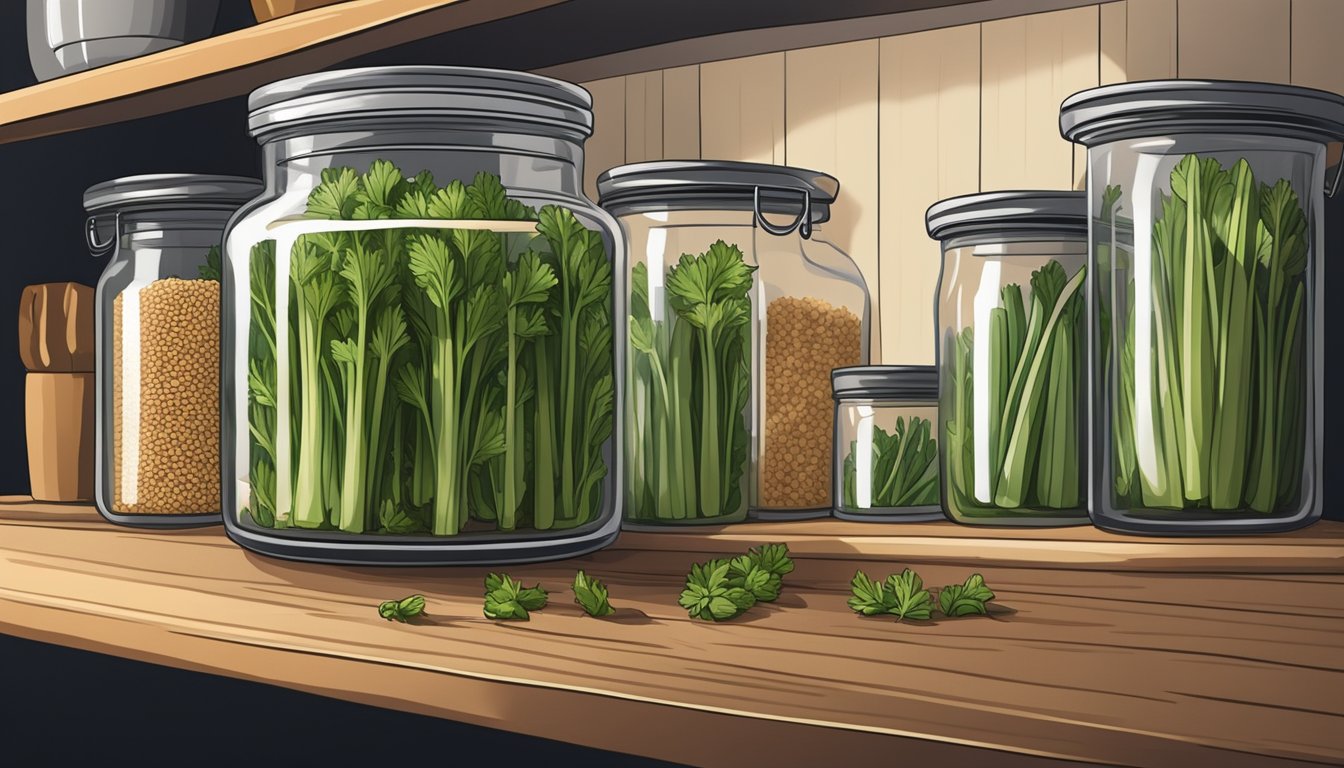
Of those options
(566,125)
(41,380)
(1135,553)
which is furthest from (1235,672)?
(41,380)

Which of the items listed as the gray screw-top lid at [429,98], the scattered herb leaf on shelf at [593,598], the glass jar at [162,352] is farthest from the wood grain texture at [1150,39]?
Result: the glass jar at [162,352]

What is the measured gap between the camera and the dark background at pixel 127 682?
50.5 inches

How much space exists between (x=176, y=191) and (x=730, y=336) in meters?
0.51

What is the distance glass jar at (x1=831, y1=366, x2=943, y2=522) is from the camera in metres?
0.90

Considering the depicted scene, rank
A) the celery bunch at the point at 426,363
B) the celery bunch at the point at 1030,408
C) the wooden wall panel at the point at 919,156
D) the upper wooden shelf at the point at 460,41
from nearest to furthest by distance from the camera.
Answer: the celery bunch at the point at 426,363, the celery bunch at the point at 1030,408, the upper wooden shelf at the point at 460,41, the wooden wall panel at the point at 919,156

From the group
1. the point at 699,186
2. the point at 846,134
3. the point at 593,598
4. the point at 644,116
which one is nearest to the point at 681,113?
the point at 644,116

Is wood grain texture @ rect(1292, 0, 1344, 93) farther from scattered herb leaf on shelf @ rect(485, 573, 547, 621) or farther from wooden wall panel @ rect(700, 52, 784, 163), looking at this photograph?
scattered herb leaf on shelf @ rect(485, 573, 547, 621)

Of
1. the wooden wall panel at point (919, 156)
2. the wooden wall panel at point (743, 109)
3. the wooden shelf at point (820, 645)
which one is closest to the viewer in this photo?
the wooden shelf at point (820, 645)

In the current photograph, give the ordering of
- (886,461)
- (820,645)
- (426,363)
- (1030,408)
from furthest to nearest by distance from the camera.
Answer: (886,461) < (1030,408) < (426,363) < (820,645)

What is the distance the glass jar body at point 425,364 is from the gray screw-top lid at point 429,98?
2cm

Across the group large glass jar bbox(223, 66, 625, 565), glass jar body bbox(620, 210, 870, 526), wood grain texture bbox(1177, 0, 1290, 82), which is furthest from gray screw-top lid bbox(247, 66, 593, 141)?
wood grain texture bbox(1177, 0, 1290, 82)

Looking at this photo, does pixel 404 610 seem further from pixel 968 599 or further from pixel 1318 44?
pixel 1318 44

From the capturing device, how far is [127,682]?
135 cm

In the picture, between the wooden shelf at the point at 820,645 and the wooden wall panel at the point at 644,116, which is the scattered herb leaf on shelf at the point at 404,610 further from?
the wooden wall panel at the point at 644,116
